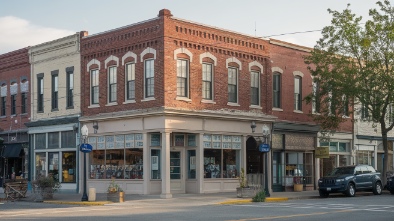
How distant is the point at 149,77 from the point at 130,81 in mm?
1495

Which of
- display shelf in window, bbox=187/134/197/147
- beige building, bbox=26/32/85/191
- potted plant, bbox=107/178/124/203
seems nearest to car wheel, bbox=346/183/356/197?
display shelf in window, bbox=187/134/197/147

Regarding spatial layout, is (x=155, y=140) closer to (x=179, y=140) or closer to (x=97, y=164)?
(x=179, y=140)

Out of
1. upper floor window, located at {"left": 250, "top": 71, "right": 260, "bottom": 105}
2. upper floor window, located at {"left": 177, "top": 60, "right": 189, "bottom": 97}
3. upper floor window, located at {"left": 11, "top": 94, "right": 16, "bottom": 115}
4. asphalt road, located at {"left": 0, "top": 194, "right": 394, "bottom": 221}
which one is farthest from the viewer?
upper floor window, located at {"left": 11, "top": 94, "right": 16, "bottom": 115}

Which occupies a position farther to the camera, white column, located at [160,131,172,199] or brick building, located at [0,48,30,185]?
brick building, located at [0,48,30,185]

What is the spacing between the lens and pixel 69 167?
36.2m

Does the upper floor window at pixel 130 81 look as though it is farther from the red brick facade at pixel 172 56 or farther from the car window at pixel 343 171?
the car window at pixel 343 171

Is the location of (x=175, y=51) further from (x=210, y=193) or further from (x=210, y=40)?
(x=210, y=193)

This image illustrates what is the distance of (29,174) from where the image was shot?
38.6 meters

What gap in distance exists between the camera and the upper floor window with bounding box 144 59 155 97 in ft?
103

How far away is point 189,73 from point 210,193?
6279 mm

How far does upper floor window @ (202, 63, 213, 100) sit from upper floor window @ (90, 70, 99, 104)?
5959mm

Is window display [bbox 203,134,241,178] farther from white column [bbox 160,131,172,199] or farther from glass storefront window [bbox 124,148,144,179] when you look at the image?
glass storefront window [bbox 124,148,144,179]

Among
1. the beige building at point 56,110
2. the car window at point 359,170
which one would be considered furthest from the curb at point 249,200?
the beige building at point 56,110

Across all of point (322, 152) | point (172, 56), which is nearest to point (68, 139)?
point (172, 56)
